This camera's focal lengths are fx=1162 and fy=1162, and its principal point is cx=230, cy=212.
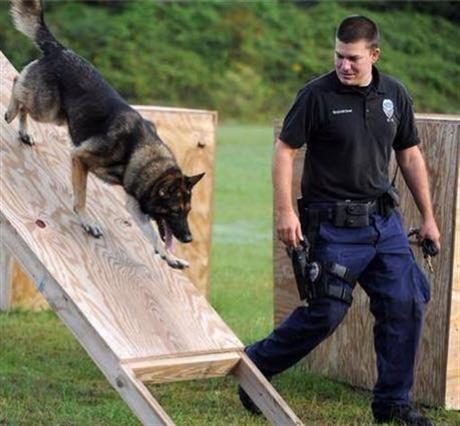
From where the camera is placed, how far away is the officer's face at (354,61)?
5398mm

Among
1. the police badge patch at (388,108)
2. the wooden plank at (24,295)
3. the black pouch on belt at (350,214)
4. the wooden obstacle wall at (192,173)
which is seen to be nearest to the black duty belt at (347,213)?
the black pouch on belt at (350,214)

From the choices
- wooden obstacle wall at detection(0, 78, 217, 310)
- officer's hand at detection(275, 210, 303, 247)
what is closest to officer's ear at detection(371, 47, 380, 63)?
officer's hand at detection(275, 210, 303, 247)

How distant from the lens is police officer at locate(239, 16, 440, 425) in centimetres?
546

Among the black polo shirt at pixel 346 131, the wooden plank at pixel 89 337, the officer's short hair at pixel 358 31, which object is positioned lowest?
the wooden plank at pixel 89 337

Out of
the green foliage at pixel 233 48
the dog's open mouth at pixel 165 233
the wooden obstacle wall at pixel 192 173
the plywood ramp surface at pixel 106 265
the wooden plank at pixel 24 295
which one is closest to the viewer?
the plywood ramp surface at pixel 106 265

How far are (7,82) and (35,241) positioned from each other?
1.82 m

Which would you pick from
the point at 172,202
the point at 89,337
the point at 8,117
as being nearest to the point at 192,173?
the point at 8,117

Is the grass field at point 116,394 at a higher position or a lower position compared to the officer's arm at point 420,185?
lower

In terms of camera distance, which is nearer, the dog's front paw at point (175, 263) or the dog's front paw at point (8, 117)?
the dog's front paw at point (175, 263)

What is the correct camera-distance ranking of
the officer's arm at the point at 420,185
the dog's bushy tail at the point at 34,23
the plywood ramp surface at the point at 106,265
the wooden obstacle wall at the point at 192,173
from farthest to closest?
the wooden obstacle wall at the point at 192,173 < the dog's bushy tail at the point at 34,23 < the officer's arm at the point at 420,185 < the plywood ramp surface at the point at 106,265

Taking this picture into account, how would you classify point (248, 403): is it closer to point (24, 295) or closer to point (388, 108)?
point (388, 108)

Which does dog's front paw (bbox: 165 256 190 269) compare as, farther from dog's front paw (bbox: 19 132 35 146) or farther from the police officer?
dog's front paw (bbox: 19 132 35 146)

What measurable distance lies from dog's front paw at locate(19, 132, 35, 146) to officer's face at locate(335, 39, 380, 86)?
6.41 ft

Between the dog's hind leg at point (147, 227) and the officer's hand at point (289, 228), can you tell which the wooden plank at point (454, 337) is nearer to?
the officer's hand at point (289, 228)
